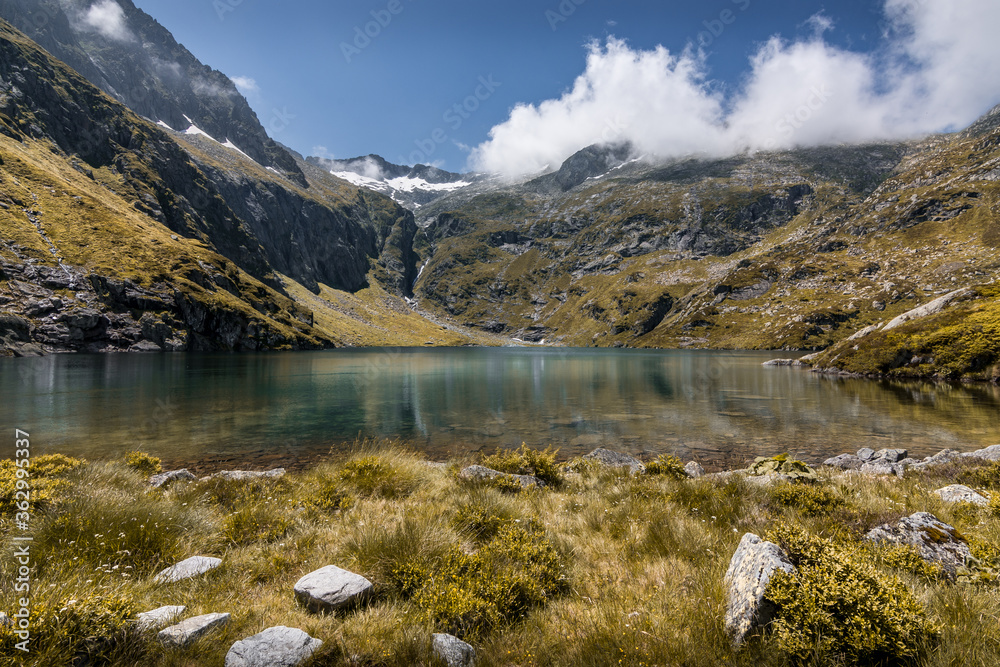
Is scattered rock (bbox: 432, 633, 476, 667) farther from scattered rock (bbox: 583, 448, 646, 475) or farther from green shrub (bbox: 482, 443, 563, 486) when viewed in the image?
scattered rock (bbox: 583, 448, 646, 475)

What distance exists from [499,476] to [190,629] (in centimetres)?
920

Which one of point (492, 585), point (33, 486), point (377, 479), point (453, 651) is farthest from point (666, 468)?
point (33, 486)

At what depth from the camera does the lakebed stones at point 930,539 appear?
5.31 metres

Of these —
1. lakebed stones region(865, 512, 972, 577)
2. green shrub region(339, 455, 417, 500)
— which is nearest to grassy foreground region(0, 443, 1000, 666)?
lakebed stones region(865, 512, 972, 577)

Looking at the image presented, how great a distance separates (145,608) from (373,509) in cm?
506

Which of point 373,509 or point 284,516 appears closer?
point 284,516

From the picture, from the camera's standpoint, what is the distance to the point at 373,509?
9.59 metres

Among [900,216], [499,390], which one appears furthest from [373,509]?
[900,216]

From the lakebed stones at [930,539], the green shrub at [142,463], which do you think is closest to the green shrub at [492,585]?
the lakebed stones at [930,539]

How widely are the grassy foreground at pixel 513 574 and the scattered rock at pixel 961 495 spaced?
1.16 feet

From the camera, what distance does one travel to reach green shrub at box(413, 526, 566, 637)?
5125 mm

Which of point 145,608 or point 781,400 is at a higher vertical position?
point 145,608

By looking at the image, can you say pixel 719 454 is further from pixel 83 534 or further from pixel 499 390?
pixel 499 390

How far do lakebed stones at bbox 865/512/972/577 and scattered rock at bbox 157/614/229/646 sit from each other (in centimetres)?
917
